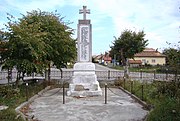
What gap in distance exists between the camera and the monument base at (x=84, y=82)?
51.7 feet

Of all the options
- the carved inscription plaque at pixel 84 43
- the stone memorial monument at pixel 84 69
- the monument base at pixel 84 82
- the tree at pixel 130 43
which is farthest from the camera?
the tree at pixel 130 43

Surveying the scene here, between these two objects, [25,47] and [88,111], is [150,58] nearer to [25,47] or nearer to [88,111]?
[25,47]

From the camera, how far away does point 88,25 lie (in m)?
16.9

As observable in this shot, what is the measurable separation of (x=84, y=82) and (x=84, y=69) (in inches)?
31.1

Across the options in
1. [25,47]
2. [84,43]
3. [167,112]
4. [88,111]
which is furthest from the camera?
[84,43]

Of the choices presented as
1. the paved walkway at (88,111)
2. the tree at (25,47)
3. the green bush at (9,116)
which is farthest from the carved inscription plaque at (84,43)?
the green bush at (9,116)

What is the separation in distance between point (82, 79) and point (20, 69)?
344cm

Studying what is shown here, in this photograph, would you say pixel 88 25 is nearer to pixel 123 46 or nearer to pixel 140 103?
pixel 140 103

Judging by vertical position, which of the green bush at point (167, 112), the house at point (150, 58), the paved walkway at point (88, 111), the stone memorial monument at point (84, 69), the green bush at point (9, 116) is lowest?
the paved walkway at point (88, 111)

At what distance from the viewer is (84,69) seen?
16.5 meters

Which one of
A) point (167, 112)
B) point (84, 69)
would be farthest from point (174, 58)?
point (84, 69)

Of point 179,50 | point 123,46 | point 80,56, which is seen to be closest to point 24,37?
point 80,56

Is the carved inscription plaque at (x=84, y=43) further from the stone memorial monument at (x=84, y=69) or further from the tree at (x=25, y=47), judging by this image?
the tree at (x=25, y=47)

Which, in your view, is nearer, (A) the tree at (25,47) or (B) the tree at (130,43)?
(A) the tree at (25,47)
